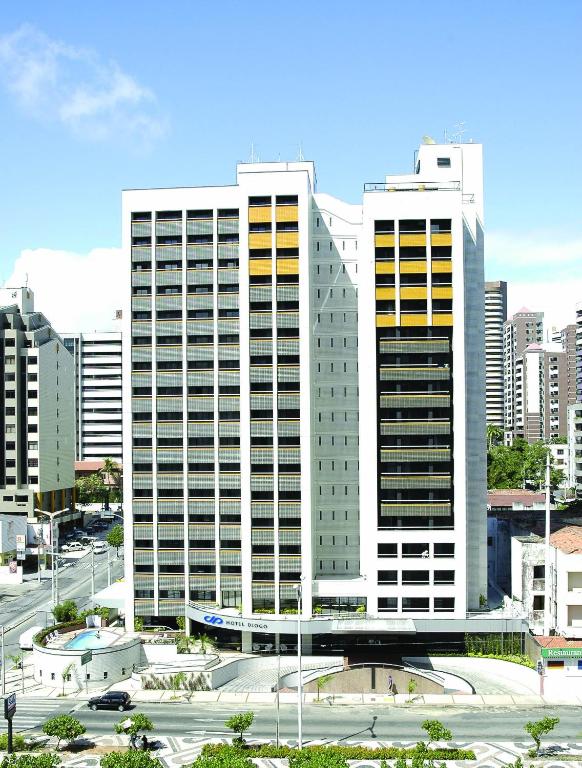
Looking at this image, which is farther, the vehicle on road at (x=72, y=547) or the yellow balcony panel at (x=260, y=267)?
the vehicle on road at (x=72, y=547)

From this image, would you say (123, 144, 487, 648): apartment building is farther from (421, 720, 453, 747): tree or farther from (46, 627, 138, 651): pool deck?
(421, 720, 453, 747): tree

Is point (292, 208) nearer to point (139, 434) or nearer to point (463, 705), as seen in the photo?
point (139, 434)

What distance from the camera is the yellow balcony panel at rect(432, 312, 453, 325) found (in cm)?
9200

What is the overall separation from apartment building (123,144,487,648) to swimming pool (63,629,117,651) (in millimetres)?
7511

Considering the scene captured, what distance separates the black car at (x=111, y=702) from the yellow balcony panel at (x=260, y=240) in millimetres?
49567

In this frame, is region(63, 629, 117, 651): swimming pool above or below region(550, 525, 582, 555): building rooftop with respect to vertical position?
below

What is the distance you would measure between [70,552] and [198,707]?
3438 inches

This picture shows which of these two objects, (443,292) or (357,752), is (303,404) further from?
(357,752)

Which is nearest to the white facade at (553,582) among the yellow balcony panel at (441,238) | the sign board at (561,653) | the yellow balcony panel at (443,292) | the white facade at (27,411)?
the sign board at (561,653)

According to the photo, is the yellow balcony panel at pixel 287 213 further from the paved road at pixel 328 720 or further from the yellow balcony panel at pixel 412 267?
the paved road at pixel 328 720

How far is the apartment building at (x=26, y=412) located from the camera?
6176 inches

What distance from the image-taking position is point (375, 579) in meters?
91.6

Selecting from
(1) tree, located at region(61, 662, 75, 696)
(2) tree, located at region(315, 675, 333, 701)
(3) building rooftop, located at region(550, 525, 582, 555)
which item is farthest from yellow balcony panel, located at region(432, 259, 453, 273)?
(1) tree, located at region(61, 662, 75, 696)

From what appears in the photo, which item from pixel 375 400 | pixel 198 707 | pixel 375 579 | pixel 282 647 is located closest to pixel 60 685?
pixel 198 707
